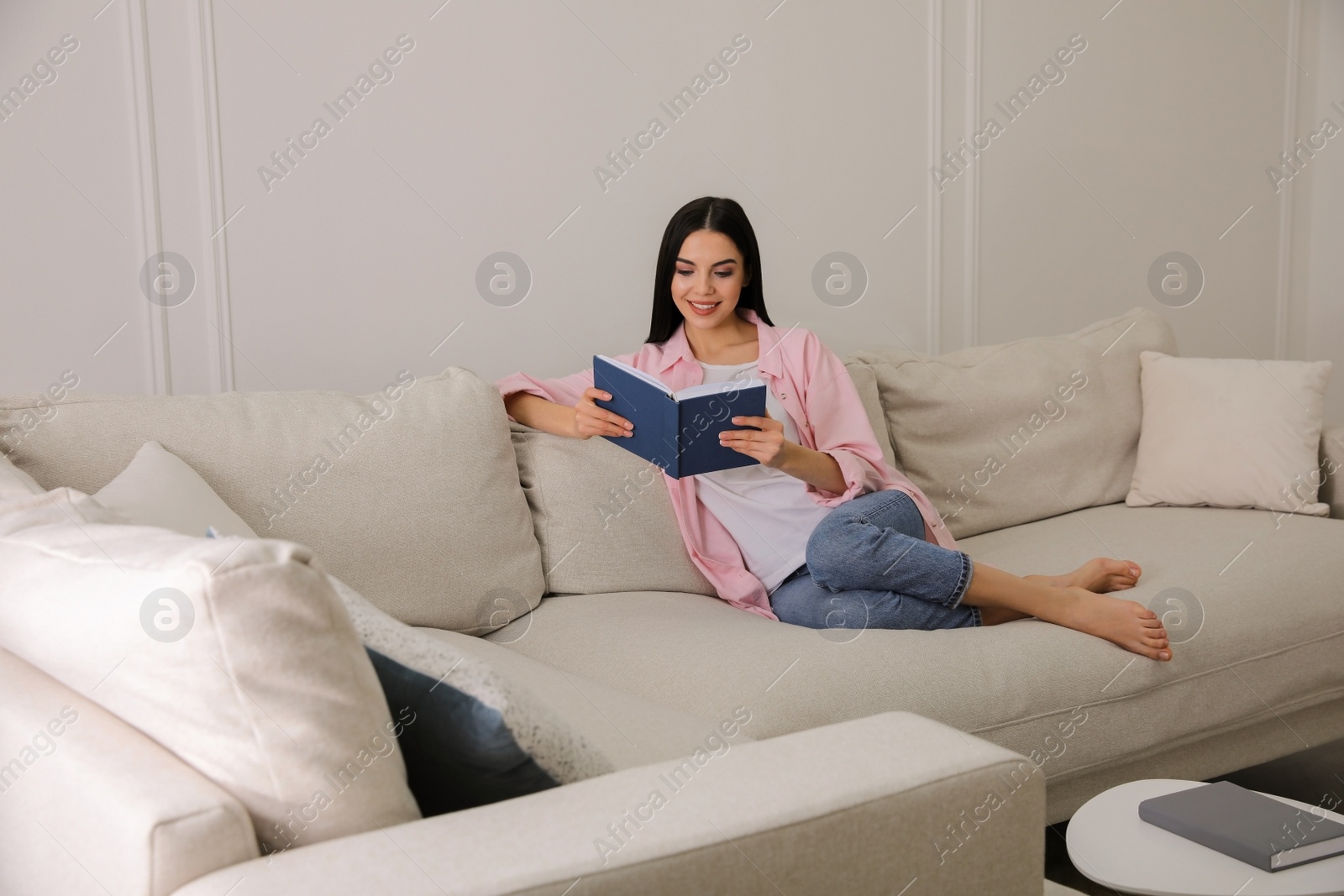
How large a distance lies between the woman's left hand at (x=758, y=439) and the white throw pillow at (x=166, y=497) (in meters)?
0.78

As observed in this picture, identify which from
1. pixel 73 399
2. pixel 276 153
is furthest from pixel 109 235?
pixel 73 399

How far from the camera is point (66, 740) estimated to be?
0.85 meters

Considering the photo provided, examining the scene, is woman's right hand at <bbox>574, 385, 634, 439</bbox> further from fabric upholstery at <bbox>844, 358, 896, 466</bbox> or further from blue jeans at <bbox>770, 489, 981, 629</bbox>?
fabric upholstery at <bbox>844, 358, 896, 466</bbox>

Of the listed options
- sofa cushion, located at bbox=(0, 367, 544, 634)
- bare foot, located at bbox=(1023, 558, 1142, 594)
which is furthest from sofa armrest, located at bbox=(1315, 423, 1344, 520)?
sofa cushion, located at bbox=(0, 367, 544, 634)

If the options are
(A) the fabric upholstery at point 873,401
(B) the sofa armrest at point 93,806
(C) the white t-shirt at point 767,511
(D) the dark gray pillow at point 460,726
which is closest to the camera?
(B) the sofa armrest at point 93,806

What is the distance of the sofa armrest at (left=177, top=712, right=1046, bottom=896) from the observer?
2.41ft

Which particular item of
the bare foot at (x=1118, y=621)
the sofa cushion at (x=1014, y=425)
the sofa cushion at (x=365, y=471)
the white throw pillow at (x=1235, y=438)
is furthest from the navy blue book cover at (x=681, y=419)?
the white throw pillow at (x=1235, y=438)

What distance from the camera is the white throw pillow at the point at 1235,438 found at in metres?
2.44

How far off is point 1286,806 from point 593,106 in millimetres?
2119

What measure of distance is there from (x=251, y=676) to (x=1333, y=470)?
253 cm

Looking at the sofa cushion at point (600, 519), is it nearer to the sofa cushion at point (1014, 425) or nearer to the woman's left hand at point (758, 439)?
the woman's left hand at point (758, 439)

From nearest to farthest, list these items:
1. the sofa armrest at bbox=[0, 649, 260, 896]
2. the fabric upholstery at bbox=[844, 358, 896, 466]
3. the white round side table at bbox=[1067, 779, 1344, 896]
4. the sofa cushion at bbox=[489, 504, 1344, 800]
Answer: the sofa armrest at bbox=[0, 649, 260, 896] → the white round side table at bbox=[1067, 779, 1344, 896] → the sofa cushion at bbox=[489, 504, 1344, 800] → the fabric upholstery at bbox=[844, 358, 896, 466]

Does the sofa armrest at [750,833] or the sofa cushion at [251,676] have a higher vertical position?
the sofa cushion at [251,676]

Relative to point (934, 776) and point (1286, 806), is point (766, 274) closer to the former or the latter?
point (1286, 806)
